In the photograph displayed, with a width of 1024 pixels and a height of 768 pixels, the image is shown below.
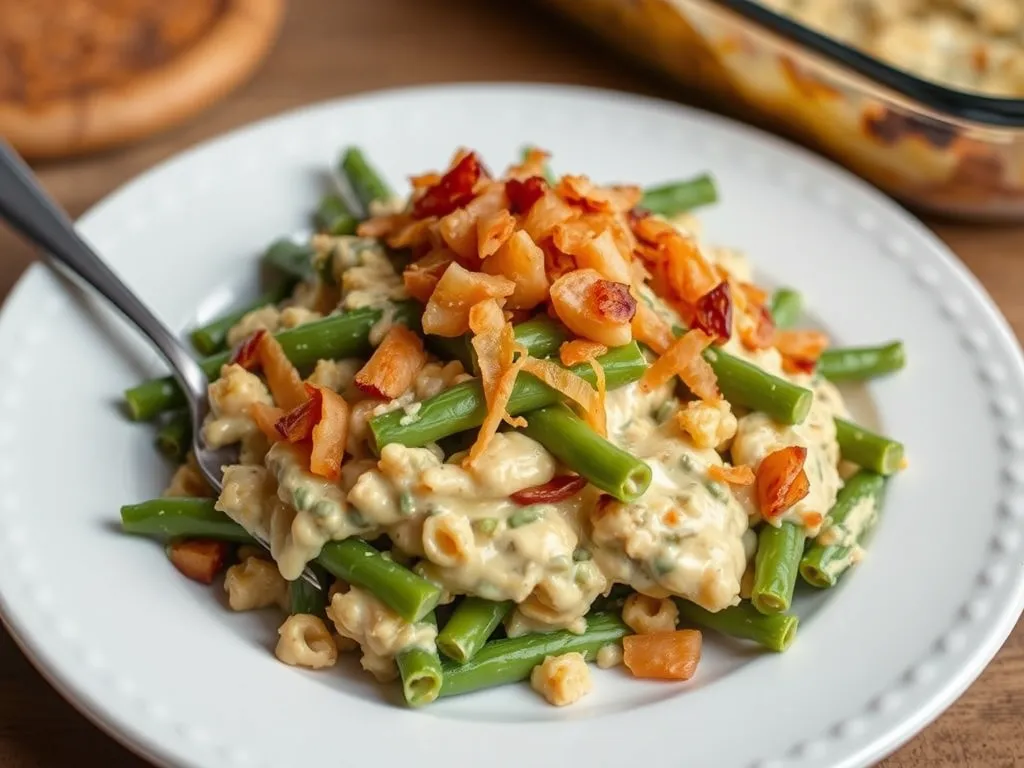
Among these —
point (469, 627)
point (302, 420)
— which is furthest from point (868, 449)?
point (302, 420)

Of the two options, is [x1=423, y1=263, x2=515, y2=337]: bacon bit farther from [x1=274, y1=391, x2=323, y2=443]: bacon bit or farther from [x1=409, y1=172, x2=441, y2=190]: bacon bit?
[x1=409, y1=172, x2=441, y2=190]: bacon bit

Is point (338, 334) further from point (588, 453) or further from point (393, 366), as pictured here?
point (588, 453)

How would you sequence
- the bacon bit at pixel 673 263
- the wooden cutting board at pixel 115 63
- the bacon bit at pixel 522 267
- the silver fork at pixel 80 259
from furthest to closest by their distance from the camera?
the wooden cutting board at pixel 115 63, the silver fork at pixel 80 259, the bacon bit at pixel 673 263, the bacon bit at pixel 522 267

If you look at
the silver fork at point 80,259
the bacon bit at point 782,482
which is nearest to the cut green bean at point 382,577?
the silver fork at point 80,259

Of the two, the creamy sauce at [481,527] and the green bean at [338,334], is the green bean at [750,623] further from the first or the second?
the green bean at [338,334]

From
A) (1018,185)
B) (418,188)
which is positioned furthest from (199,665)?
(1018,185)

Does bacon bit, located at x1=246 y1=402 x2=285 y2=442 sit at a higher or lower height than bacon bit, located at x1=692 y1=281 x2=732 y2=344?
higher

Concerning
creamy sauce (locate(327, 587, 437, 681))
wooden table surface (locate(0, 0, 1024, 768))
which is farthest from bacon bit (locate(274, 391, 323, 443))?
wooden table surface (locate(0, 0, 1024, 768))
